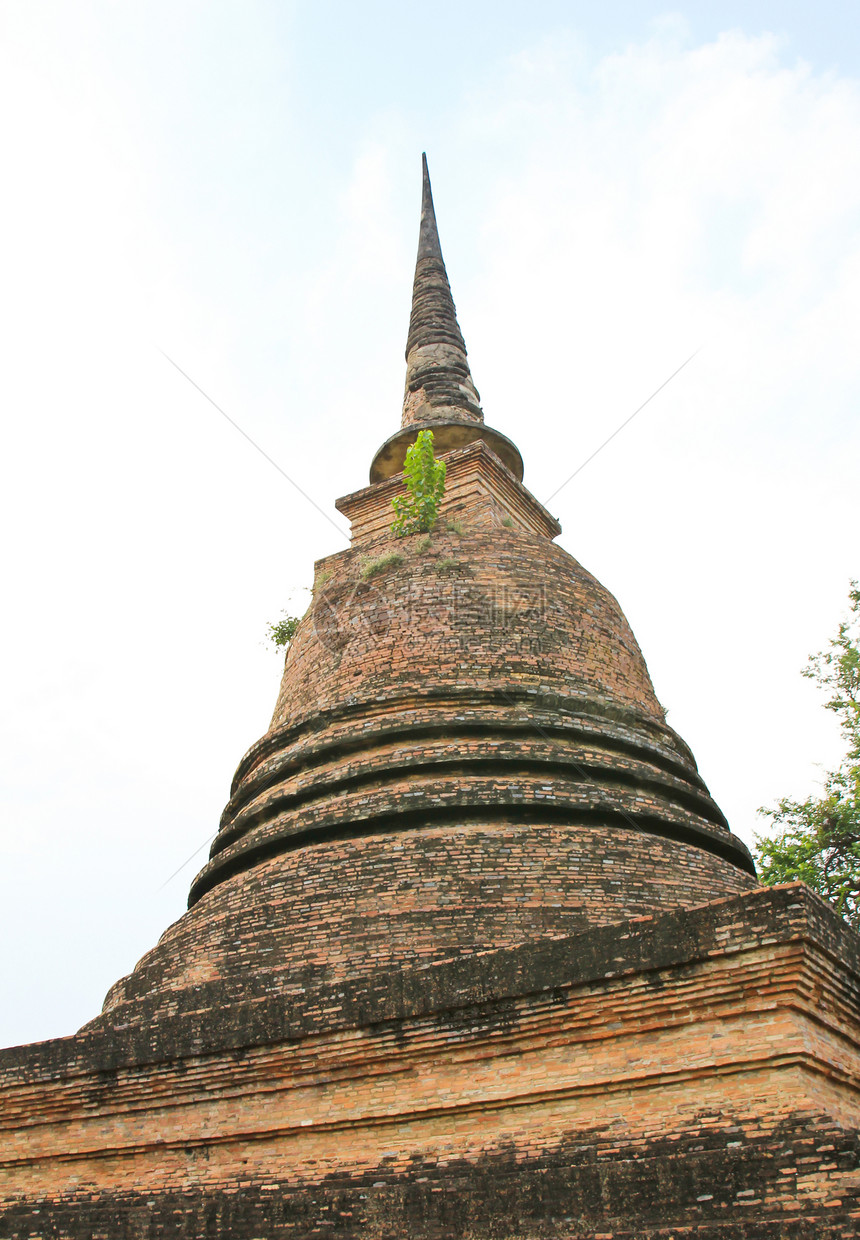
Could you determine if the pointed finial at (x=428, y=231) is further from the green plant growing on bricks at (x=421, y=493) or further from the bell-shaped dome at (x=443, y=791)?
the bell-shaped dome at (x=443, y=791)

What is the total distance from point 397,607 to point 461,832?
256cm

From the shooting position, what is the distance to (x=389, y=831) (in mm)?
6777

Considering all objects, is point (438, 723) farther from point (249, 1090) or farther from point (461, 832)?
point (249, 1090)

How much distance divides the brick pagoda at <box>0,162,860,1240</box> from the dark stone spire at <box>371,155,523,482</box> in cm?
363

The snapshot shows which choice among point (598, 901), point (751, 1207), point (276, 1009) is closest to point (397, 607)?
point (598, 901)

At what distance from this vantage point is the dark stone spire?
1233cm

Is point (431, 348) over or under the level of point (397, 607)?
over

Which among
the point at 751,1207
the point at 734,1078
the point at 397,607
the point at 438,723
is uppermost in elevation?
the point at 397,607

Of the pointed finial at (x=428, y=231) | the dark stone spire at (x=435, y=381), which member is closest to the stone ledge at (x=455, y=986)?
the dark stone spire at (x=435, y=381)

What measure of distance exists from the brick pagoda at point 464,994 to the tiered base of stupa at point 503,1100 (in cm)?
1

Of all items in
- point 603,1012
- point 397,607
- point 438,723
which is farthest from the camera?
point 397,607

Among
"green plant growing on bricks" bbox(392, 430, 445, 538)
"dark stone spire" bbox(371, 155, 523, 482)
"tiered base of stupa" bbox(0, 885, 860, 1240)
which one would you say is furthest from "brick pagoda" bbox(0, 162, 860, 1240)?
"dark stone spire" bbox(371, 155, 523, 482)

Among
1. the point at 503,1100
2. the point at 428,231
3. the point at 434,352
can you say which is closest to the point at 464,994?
the point at 503,1100

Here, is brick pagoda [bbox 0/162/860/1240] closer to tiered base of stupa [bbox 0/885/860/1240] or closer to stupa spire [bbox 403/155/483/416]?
tiered base of stupa [bbox 0/885/860/1240]
